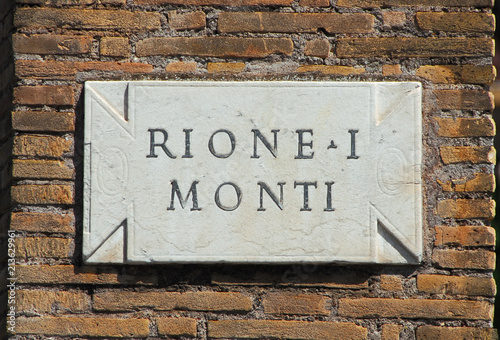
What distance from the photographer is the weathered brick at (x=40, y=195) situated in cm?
221

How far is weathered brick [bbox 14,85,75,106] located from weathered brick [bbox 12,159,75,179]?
24 cm

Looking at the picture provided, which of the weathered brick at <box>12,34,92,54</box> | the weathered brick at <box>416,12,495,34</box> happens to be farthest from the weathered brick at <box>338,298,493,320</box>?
the weathered brick at <box>12,34,92,54</box>

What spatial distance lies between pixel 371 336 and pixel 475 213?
64 cm

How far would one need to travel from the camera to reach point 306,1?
7.44 feet

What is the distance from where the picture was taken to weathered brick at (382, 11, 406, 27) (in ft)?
7.39

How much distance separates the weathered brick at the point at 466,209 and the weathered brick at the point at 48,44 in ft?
5.27

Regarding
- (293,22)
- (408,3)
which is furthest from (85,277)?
(408,3)

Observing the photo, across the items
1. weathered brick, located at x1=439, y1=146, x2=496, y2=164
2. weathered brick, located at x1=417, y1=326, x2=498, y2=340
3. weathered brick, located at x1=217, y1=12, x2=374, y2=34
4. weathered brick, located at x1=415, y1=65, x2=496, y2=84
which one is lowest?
weathered brick, located at x1=417, y1=326, x2=498, y2=340

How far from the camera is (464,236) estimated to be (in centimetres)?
218

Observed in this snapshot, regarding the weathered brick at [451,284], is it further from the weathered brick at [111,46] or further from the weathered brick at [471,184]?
the weathered brick at [111,46]

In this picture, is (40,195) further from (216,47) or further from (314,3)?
(314,3)

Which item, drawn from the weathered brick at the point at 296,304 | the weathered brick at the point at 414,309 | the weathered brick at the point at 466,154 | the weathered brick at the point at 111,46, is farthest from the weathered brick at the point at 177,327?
the weathered brick at the point at 466,154

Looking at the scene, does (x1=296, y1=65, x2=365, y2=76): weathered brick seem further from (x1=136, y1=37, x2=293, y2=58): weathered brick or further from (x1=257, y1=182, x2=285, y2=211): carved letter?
(x1=257, y1=182, x2=285, y2=211): carved letter

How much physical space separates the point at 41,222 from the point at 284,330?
41.9 inches
